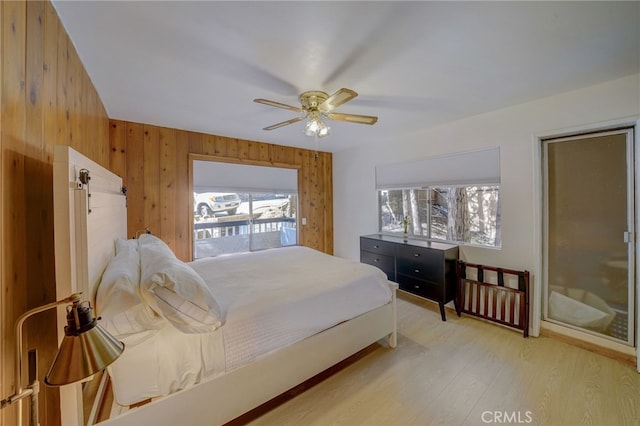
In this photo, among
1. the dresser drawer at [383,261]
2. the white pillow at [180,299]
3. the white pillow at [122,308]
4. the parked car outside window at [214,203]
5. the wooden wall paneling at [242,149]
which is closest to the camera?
the white pillow at [122,308]

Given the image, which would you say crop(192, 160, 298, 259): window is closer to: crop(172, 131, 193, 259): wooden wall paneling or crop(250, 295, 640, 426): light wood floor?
crop(172, 131, 193, 259): wooden wall paneling

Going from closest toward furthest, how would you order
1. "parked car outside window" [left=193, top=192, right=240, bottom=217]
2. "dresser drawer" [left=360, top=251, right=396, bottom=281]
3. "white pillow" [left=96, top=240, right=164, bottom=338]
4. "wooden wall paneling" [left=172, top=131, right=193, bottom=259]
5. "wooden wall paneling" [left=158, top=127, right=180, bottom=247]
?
"white pillow" [left=96, top=240, right=164, bottom=338] → "wooden wall paneling" [left=158, top=127, right=180, bottom=247] → "wooden wall paneling" [left=172, top=131, right=193, bottom=259] → "dresser drawer" [left=360, top=251, right=396, bottom=281] → "parked car outside window" [left=193, top=192, right=240, bottom=217]

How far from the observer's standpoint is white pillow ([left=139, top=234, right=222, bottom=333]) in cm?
129

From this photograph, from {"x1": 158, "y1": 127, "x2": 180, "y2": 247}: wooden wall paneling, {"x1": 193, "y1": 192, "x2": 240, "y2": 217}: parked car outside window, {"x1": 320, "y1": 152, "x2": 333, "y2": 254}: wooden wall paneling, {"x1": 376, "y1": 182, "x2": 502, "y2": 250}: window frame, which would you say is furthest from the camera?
{"x1": 320, "y1": 152, "x2": 333, "y2": 254}: wooden wall paneling

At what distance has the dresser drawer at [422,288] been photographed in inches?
116

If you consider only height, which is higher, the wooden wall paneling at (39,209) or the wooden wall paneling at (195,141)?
the wooden wall paneling at (195,141)

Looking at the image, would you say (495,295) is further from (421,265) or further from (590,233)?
(590,233)

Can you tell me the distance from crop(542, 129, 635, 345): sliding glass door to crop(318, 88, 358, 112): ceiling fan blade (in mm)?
2267

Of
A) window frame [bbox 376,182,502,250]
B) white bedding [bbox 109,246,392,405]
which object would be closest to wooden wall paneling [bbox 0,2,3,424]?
white bedding [bbox 109,246,392,405]

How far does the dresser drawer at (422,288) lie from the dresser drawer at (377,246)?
34cm

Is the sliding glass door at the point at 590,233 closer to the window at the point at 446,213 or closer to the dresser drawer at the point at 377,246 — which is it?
the window at the point at 446,213

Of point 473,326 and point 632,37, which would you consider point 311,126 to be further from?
point 473,326

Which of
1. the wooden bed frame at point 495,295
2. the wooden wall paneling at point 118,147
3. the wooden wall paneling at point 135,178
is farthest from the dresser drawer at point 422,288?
the wooden wall paneling at point 118,147

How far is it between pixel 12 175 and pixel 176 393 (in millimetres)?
1205
